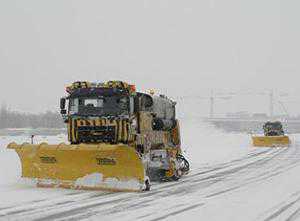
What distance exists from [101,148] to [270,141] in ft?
91.1

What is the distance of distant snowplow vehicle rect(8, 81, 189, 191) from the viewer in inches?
476

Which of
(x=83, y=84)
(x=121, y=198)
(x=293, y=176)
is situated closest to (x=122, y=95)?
(x=83, y=84)

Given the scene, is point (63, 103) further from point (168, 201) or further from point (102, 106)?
point (168, 201)

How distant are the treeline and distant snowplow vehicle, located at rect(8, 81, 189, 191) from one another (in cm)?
7924

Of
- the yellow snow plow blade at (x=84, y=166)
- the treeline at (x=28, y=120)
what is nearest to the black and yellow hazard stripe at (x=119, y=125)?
the yellow snow plow blade at (x=84, y=166)

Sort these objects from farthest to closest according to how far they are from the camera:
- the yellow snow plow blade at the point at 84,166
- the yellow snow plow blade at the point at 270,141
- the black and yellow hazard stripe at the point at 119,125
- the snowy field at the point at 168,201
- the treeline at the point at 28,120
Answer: the treeline at the point at 28,120, the yellow snow plow blade at the point at 270,141, the black and yellow hazard stripe at the point at 119,125, the yellow snow plow blade at the point at 84,166, the snowy field at the point at 168,201

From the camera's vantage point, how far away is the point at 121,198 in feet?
36.3

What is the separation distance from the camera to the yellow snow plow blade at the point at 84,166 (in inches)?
473

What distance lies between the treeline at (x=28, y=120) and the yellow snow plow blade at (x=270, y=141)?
5870cm

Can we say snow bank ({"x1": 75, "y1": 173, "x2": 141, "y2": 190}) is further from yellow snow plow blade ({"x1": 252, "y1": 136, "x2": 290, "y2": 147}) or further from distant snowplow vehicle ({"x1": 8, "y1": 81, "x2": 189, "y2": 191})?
yellow snow plow blade ({"x1": 252, "y1": 136, "x2": 290, "y2": 147})

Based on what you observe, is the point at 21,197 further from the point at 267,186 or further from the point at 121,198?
the point at 267,186

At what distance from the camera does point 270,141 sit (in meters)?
37.8

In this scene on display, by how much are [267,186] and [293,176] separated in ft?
10.7

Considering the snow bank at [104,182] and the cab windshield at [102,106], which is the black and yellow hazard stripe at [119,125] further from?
the snow bank at [104,182]
